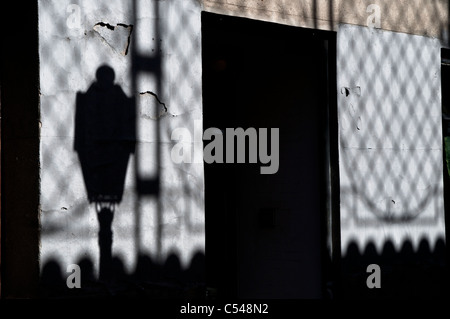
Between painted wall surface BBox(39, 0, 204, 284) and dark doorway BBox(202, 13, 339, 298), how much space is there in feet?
1.82

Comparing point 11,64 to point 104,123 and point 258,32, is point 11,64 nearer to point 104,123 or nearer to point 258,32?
point 104,123

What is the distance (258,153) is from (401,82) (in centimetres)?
176

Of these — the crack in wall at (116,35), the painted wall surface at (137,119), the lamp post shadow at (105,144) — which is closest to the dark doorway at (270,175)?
the painted wall surface at (137,119)

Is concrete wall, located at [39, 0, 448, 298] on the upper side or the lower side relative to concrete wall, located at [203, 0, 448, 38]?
lower

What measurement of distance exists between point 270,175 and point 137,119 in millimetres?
2645

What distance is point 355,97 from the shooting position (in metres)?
6.55

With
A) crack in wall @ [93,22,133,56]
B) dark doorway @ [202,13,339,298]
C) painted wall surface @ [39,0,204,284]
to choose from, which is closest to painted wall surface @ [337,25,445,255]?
dark doorway @ [202,13,339,298]

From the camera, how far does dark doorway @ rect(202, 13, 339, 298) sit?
6707 millimetres

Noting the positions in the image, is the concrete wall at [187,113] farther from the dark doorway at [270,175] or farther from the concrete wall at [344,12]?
the dark doorway at [270,175]

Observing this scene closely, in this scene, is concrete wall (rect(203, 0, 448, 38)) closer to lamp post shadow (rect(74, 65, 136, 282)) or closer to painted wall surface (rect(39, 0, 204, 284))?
painted wall surface (rect(39, 0, 204, 284))

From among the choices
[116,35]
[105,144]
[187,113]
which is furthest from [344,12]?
[105,144]

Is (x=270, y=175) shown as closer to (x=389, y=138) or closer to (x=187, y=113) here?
(x=389, y=138)

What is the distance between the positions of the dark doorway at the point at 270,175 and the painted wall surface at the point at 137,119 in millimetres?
555
